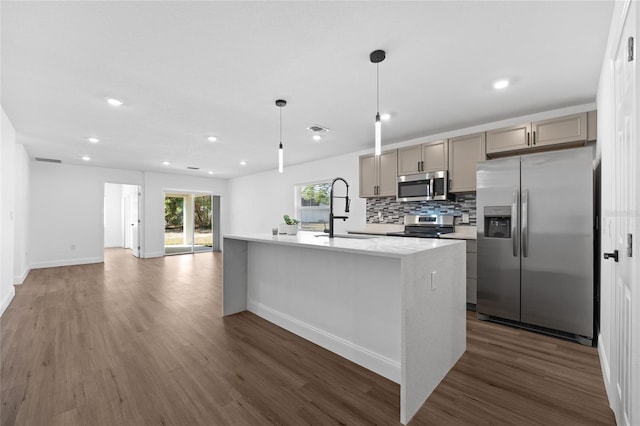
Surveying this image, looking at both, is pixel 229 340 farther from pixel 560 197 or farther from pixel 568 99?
pixel 568 99

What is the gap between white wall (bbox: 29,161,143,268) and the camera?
251 inches

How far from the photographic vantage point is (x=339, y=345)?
94.1 inches

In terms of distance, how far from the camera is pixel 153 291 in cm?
438

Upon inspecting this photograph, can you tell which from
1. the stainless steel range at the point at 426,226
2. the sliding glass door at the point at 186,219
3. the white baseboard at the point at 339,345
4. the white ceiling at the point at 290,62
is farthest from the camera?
the sliding glass door at the point at 186,219

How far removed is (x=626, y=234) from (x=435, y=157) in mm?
2832

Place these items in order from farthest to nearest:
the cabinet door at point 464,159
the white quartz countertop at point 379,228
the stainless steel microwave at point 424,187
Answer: the white quartz countertop at point 379,228 → the stainless steel microwave at point 424,187 → the cabinet door at point 464,159

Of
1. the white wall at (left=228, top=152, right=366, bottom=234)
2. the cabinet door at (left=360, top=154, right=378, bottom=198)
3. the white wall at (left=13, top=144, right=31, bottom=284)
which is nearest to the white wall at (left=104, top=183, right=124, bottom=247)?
the white wall at (left=228, top=152, right=366, bottom=234)

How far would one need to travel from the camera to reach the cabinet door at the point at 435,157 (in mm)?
3988

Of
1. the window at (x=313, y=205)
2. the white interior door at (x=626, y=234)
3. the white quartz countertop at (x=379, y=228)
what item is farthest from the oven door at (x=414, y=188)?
the white interior door at (x=626, y=234)

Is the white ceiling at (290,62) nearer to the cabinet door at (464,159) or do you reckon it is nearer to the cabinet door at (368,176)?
the cabinet door at (464,159)

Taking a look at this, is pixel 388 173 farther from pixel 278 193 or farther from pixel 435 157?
pixel 278 193

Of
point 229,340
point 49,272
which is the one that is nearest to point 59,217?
point 49,272

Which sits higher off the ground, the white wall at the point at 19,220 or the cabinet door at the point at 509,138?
the cabinet door at the point at 509,138

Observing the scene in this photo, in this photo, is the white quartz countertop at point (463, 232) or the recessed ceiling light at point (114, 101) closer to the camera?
the recessed ceiling light at point (114, 101)
